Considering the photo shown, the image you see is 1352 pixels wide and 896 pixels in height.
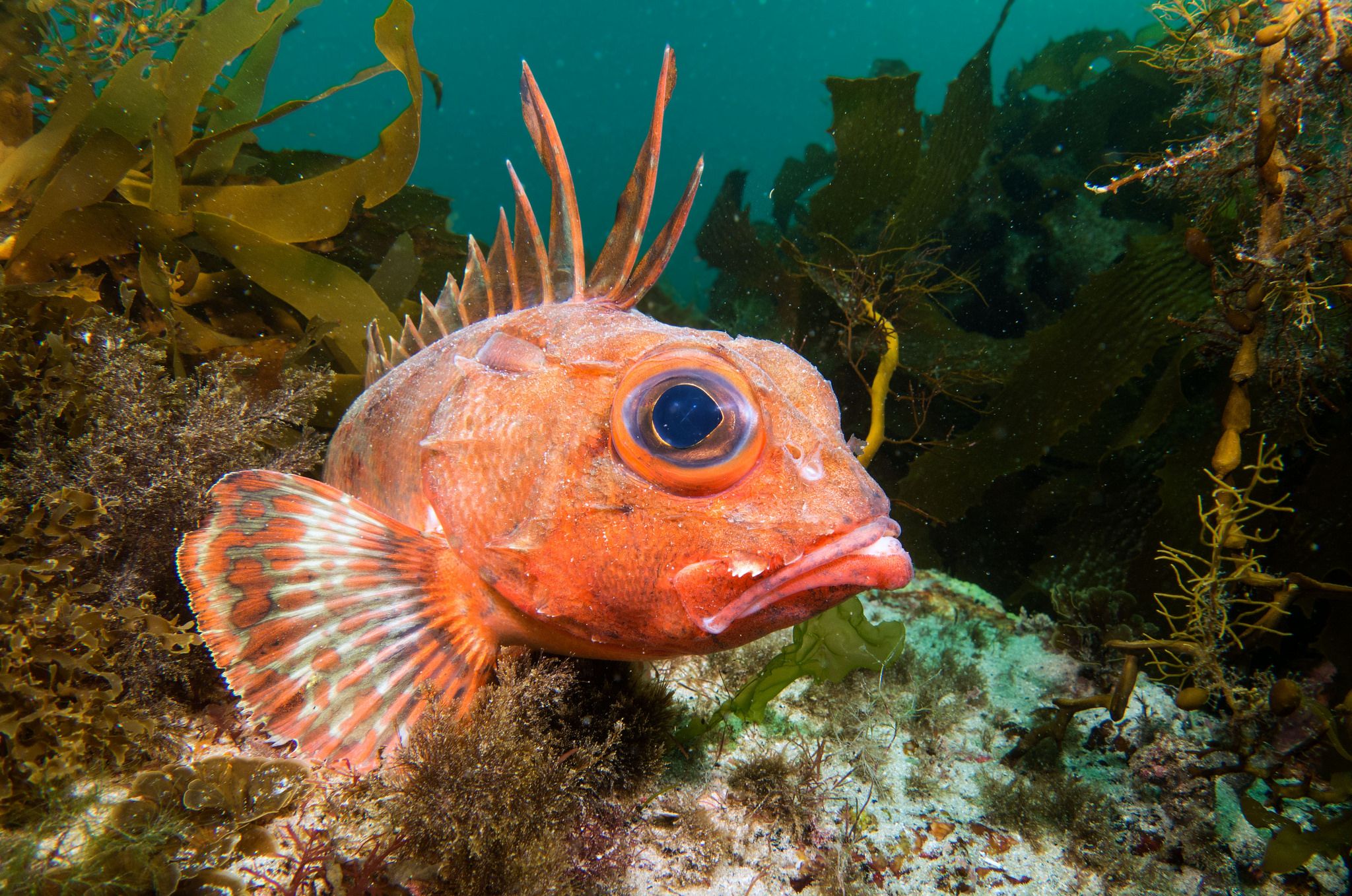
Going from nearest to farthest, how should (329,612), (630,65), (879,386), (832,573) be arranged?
(832,573)
(329,612)
(879,386)
(630,65)

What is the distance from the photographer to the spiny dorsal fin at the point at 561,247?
283cm

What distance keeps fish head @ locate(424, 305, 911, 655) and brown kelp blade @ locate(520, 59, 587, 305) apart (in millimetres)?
948

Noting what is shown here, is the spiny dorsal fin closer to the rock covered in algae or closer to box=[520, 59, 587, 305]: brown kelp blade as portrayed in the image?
box=[520, 59, 587, 305]: brown kelp blade

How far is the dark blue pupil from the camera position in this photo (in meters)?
1.93

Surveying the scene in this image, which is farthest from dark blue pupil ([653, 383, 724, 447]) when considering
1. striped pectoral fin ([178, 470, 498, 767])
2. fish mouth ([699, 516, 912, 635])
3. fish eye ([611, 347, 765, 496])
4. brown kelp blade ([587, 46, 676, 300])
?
brown kelp blade ([587, 46, 676, 300])

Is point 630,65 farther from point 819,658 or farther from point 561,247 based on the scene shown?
point 819,658

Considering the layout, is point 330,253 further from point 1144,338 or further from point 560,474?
point 1144,338

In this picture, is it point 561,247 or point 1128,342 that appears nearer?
point 561,247

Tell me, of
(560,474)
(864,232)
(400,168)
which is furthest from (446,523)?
(864,232)

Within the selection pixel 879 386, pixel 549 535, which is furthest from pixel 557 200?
pixel 879 386

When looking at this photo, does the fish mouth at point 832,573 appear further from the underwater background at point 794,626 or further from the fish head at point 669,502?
the underwater background at point 794,626

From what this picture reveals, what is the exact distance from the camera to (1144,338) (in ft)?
16.6

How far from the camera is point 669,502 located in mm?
1954

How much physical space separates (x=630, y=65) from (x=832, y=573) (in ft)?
535
